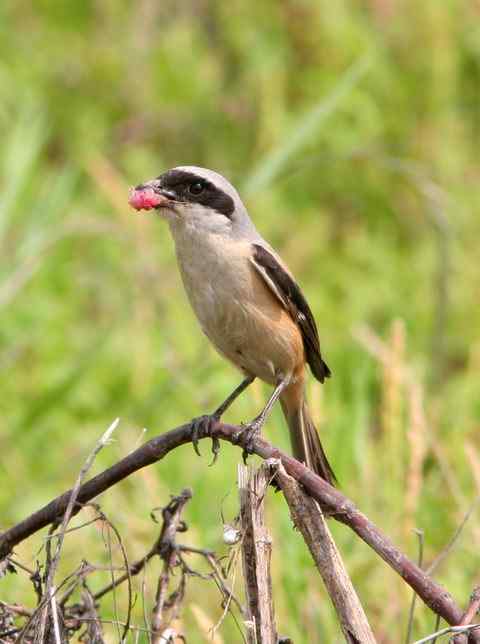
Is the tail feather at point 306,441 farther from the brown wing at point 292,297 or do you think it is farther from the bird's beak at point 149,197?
the bird's beak at point 149,197

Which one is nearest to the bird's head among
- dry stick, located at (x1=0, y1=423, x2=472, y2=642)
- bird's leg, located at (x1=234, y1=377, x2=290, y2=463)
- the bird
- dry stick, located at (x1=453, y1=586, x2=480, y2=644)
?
the bird

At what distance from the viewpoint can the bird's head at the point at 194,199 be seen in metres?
3.42

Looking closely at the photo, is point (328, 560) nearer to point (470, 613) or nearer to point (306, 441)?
point (470, 613)

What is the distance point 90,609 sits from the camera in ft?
7.89

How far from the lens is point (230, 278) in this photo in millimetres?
3408

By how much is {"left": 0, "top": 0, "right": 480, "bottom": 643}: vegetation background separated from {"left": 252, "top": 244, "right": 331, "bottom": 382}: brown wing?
9.0 inches

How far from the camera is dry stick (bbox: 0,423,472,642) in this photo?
2004mm

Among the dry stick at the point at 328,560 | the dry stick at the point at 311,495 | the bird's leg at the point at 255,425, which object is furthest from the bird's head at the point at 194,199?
the dry stick at the point at 328,560

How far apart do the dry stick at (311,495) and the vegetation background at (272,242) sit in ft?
3.13

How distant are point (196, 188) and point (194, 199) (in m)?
0.04

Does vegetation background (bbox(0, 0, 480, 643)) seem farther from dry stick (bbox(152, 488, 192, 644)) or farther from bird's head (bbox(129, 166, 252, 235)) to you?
dry stick (bbox(152, 488, 192, 644))

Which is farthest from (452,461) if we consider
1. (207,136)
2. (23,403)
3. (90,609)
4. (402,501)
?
(207,136)

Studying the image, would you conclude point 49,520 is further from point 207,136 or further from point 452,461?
point 207,136

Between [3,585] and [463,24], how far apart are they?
5222 mm
